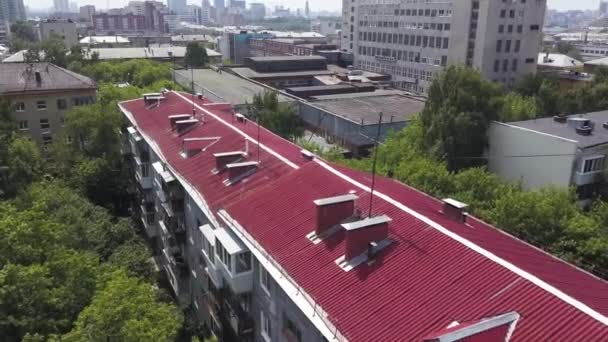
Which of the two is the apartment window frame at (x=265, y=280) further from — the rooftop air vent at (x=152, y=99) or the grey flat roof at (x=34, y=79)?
the grey flat roof at (x=34, y=79)

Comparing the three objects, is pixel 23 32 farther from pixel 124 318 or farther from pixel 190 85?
pixel 124 318

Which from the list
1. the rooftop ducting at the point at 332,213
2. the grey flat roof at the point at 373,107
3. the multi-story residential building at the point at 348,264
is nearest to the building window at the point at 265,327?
the multi-story residential building at the point at 348,264

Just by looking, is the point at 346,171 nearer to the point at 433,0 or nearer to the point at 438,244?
the point at 438,244

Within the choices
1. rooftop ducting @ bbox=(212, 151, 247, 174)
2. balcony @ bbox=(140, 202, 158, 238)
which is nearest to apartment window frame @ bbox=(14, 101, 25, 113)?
balcony @ bbox=(140, 202, 158, 238)

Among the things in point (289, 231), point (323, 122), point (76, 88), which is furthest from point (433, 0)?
point (289, 231)

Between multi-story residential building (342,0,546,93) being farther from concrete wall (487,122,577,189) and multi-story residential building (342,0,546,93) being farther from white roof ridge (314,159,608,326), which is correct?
white roof ridge (314,159,608,326)

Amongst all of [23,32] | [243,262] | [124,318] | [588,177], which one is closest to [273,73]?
[588,177]

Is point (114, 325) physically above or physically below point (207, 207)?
below
